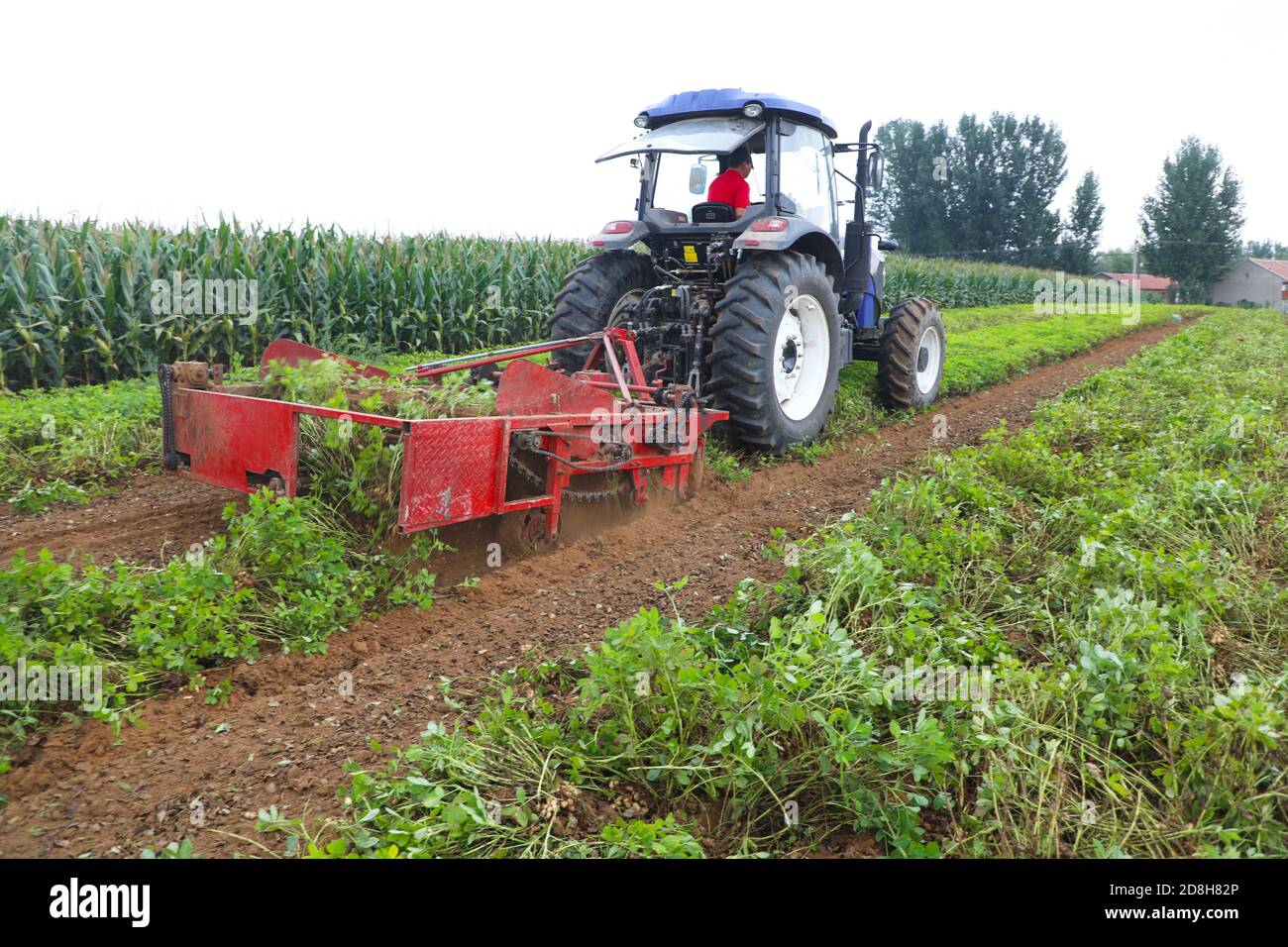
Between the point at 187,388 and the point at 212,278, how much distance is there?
5.47 metres

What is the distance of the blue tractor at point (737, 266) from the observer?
18.7ft

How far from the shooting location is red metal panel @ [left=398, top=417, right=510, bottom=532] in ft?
11.8

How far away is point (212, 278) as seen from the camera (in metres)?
8.95

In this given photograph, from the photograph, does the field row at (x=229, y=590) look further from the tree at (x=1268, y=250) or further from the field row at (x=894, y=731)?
the tree at (x=1268, y=250)

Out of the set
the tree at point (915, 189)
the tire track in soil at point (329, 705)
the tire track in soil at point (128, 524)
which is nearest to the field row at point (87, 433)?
the tire track in soil at point (128, 524)

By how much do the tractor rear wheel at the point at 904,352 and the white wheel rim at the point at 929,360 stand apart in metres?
0.02

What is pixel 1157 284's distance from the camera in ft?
195

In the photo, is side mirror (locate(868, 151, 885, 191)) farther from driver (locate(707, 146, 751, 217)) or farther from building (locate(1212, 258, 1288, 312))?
building (locate(1212, 258, 1288, 312))

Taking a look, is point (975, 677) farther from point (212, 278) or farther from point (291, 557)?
point (212, 278)

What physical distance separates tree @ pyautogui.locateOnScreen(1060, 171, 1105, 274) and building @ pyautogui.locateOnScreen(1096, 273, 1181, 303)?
1509mm

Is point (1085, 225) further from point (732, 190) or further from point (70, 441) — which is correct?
point (70, 441)

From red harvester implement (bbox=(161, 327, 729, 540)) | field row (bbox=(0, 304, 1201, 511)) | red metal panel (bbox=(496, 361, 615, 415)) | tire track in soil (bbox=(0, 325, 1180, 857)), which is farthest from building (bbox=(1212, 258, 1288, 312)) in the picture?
tire track in soil (bbox=(0, 325, 1180, 857))
